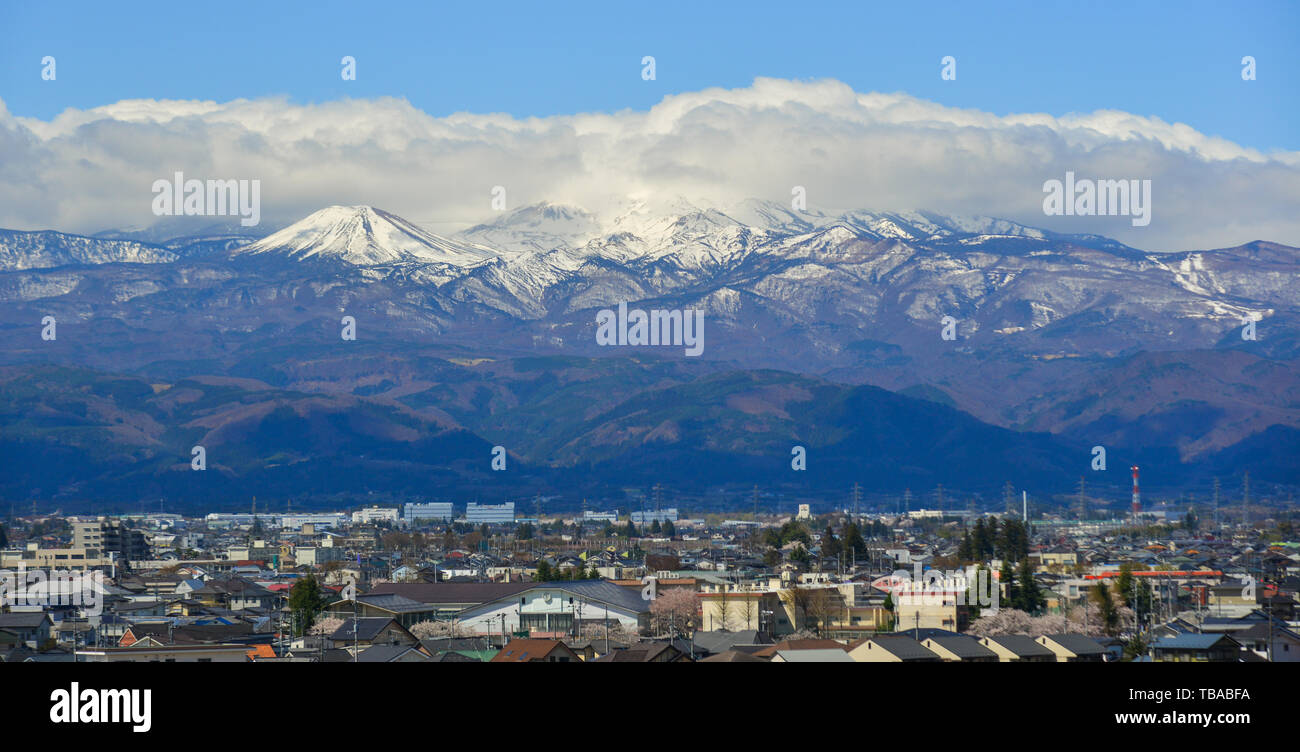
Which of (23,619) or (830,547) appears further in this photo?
(830,547)

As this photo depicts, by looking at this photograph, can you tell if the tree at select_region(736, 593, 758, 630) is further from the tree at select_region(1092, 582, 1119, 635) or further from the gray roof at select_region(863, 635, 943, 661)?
the gray roof at select_region(863, 635, 943, 661)

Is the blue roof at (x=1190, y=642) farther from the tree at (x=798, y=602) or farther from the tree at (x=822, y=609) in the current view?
the tree at (x=798, y=602)

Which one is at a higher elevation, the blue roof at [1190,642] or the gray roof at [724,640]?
the blue roof at [1190,642]

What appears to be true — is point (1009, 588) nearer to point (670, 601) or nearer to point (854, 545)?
point (670, 601)

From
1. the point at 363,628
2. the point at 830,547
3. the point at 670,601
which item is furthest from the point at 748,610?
the point at 830,547

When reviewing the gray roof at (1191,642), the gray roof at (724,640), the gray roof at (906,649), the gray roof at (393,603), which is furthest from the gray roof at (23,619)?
the gray roof at (1191,642)

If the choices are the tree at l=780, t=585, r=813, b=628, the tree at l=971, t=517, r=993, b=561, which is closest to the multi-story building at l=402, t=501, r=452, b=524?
the tree at l=971, t=517, r=993, b=561
